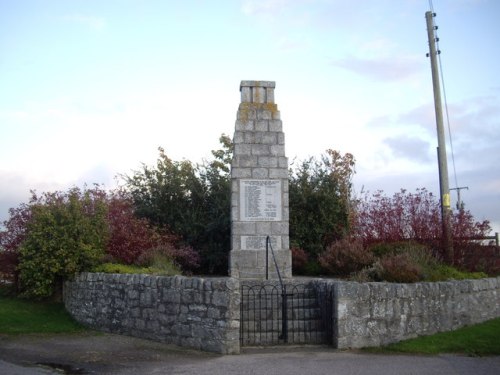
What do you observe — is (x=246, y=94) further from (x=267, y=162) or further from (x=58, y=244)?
(x=58, y=244)

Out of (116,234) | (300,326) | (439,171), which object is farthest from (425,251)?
(116,234)

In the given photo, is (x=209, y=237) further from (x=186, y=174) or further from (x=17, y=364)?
(x=17, y=364)

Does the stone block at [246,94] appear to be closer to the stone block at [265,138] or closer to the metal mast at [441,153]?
the stone block at [265,138]

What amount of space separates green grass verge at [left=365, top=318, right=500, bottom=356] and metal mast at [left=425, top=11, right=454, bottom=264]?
387 centimetres

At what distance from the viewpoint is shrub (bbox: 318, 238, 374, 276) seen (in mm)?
13984

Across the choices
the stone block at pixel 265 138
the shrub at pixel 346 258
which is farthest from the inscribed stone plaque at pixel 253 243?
the stone block at pixel 265 138

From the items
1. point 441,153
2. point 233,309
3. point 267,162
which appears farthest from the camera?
point 441,153

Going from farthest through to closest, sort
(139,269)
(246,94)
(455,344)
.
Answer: (246,94)
(139,269)
(455,344)

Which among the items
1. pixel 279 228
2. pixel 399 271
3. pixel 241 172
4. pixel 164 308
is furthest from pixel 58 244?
pixel 399 271

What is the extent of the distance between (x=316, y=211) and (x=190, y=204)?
447 centimetres

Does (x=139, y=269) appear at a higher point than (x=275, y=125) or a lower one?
lower

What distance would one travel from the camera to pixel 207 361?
887 centimetres

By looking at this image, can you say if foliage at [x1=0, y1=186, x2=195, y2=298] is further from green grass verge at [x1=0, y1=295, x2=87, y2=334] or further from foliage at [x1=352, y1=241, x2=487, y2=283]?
foliage at [x1=352, y1=241, x2=487, y2=283]

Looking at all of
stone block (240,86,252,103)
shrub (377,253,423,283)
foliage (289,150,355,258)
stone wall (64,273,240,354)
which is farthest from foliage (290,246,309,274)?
stone wall (64,273,240,354)
